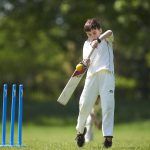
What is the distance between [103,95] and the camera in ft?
31.5

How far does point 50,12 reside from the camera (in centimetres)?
3262

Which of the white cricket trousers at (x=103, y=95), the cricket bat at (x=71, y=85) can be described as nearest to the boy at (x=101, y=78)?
the white cricket trousers at (x=103, y=95)

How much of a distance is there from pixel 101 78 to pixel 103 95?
25 cm

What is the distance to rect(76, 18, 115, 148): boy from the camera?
9.58 meters

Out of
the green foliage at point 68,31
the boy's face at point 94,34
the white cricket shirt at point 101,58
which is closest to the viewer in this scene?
the white cricket shirt at point 101,58

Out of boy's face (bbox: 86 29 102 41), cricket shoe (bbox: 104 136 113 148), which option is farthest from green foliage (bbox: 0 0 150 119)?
cricket shoe (bbox: 104 136 113 148)

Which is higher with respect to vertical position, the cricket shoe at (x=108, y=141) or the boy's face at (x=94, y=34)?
the boy's face at (x=94, y=34)

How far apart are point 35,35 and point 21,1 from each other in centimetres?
238

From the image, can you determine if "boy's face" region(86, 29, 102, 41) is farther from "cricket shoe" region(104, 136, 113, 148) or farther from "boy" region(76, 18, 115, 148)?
"cricket shoe" region(104, 136, 113, 148)

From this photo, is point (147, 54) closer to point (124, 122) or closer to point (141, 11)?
point (141, 11)

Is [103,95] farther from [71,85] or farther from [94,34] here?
[94,34]

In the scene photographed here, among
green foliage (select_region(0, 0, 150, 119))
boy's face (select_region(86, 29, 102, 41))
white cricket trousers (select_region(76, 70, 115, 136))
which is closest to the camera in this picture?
white cricket trousers (select_region(76, 70, 115, 136))

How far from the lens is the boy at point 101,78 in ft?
31.4

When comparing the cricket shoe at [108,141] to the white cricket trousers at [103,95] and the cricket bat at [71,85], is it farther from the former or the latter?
the cricket bat at [71,85]
